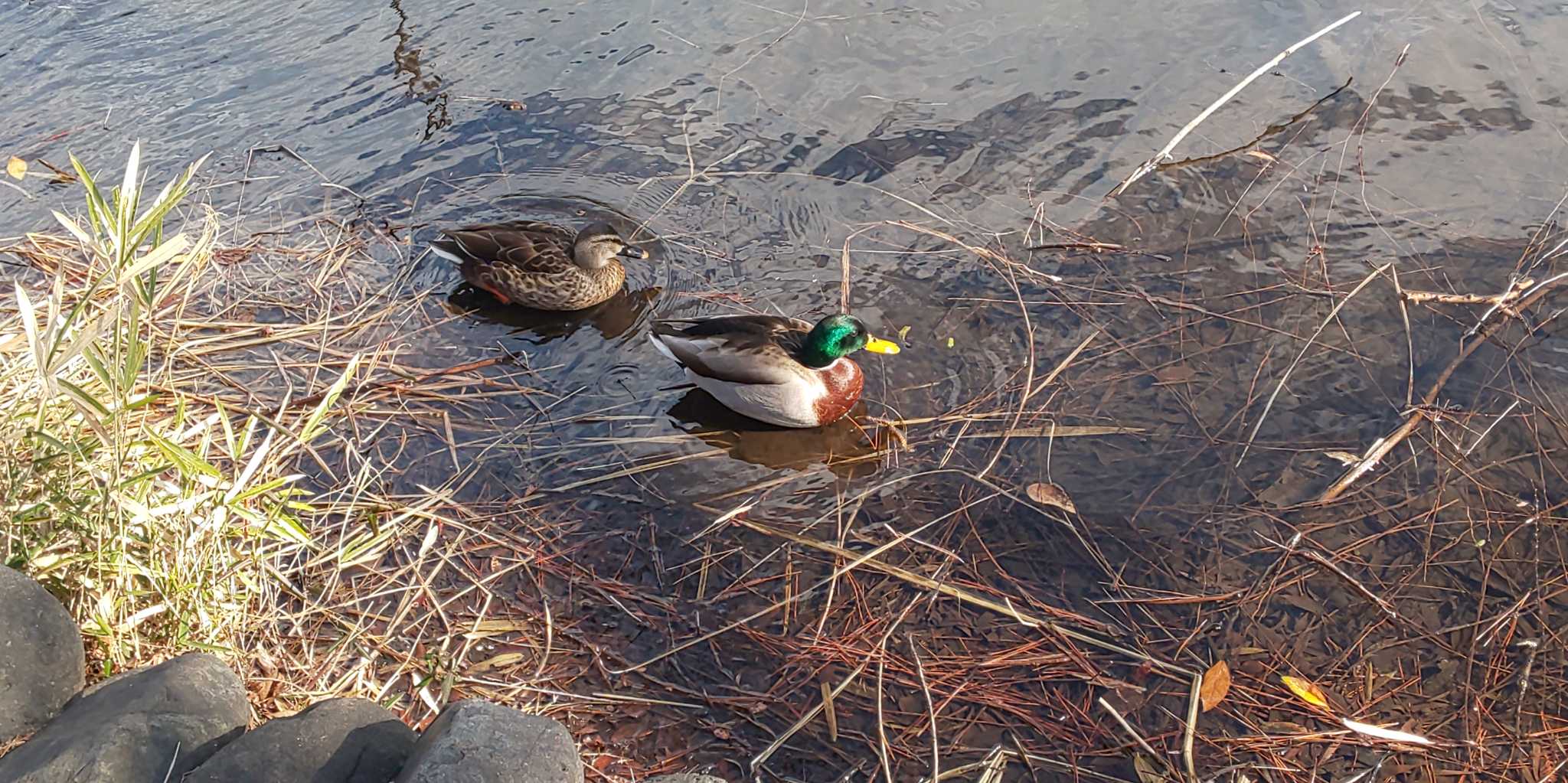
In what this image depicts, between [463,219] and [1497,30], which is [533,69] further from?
[1497,30]

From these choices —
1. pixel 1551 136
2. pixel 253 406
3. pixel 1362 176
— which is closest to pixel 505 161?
pixel 253 406

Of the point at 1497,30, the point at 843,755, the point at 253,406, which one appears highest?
the point at 1497,30

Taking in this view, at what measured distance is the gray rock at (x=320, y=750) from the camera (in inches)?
98.3

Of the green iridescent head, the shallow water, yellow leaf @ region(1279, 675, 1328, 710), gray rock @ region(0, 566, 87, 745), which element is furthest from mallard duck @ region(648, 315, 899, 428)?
gray rock @ region(0, 566, 87, 745)

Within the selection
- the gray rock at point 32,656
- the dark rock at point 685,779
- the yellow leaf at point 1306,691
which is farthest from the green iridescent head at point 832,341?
the gray rock at point 32,656

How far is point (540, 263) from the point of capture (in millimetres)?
5625

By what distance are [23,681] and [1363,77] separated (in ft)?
23.1

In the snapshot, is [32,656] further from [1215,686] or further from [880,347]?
[1215,686]

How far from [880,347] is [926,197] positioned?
4.64 ft

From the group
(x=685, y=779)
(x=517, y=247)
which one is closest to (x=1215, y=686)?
(x=685, y=779)

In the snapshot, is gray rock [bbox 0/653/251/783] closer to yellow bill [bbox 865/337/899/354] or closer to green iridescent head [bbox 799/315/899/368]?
green iridescent head [bbox 799/315/899/368]

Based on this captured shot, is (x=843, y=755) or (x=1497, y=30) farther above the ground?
(x=1497, y=30)

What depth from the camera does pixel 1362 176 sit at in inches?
234

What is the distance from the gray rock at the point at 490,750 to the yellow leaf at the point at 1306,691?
235cm
